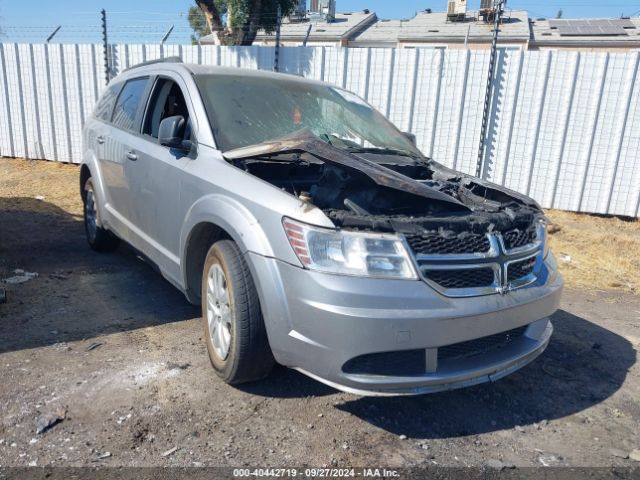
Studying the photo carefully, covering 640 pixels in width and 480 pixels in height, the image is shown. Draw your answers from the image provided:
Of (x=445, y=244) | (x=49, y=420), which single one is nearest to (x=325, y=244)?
(x=445, y=244)

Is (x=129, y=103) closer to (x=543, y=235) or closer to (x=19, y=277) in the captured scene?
(x=19, y=277)

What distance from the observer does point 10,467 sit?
2.23m

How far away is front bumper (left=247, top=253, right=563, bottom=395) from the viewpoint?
2283 mm

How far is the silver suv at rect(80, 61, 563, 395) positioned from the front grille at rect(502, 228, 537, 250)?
0.01m

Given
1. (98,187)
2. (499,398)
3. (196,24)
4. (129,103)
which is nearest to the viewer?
(499,398)

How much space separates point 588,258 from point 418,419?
4.47 meters

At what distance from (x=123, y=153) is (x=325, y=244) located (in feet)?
8.53

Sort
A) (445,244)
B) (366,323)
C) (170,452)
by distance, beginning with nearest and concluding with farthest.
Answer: (366,323), (170,452), (445,244)

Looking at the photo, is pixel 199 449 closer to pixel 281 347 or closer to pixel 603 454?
pixel 281 347

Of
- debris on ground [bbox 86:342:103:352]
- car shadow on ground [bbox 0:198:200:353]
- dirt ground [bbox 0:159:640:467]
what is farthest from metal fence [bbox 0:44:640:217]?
debris on ground [bbox 86:342:103:352]

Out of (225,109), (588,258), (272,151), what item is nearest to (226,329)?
(272,151)

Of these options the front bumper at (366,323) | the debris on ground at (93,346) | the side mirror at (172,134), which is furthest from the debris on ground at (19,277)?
the front bumper at (366,323)

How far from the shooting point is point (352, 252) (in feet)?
7.74

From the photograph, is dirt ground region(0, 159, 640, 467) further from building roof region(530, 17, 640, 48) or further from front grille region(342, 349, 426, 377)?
building roof region(530, 17, 640, 48)
